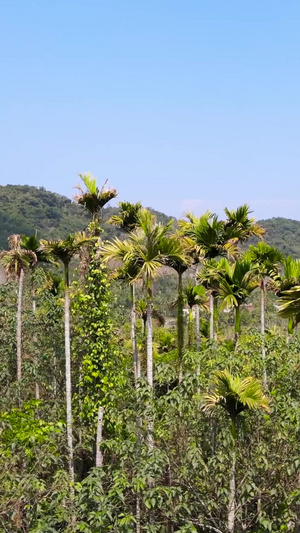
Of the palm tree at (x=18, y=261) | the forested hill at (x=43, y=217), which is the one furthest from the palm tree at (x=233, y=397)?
the forested hill at (x=43, y=217)

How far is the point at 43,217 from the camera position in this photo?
128500mm

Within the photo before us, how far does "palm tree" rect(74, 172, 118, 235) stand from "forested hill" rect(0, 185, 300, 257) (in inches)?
3337

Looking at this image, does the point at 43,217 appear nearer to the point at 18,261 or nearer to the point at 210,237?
the point at 18,261

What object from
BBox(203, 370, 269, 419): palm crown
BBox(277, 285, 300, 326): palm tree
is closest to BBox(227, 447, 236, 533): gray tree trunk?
BBox(203, 370, 269, 419): palm crown

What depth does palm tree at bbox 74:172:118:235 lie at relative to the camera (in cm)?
1451

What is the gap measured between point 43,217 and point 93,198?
117m

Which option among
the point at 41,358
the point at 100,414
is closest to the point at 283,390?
the point at 100,414

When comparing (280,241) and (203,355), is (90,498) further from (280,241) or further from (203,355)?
(280,241)

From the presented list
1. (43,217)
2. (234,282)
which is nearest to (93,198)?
(234,282)

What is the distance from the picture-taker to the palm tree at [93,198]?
47.6ft

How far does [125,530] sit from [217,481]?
7.05ft

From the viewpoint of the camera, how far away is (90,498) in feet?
34.0

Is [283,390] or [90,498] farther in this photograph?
[283,390]

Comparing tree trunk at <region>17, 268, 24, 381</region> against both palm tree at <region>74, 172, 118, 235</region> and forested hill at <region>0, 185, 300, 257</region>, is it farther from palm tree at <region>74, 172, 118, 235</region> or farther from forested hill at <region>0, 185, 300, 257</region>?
forested hill at <region>0, 185, 300, 257</region>
